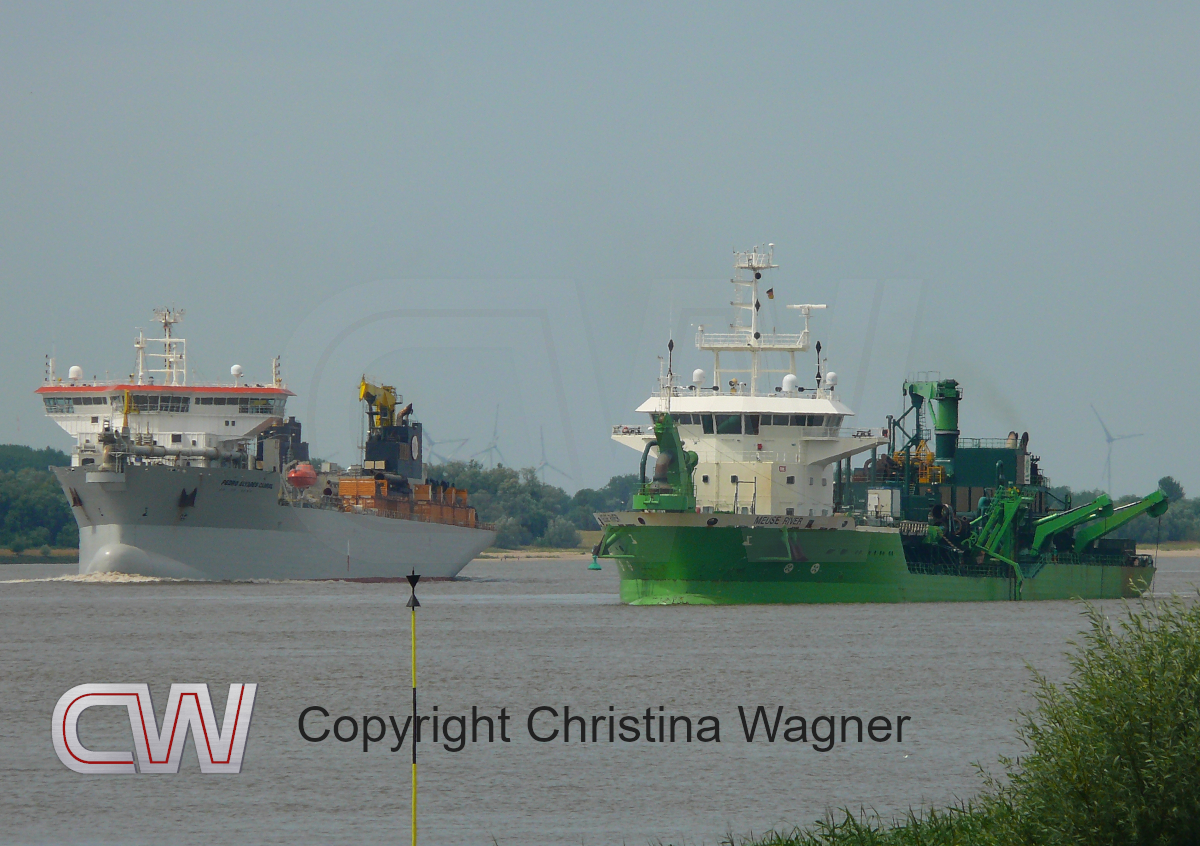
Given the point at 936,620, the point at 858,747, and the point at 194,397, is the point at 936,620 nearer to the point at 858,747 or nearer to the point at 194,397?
the point at 858,747

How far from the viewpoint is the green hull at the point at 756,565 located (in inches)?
1960

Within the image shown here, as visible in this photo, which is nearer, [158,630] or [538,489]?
[158,630]

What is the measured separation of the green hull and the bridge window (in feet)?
13.0

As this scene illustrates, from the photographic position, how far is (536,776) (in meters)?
23.6

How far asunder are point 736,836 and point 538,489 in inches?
5964

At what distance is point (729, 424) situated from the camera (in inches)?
2053

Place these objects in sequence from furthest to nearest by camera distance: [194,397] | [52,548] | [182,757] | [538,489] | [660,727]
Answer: [538,489]
[52,548]
[194,397]
[660,727]
[182,757]

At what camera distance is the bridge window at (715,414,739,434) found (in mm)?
52062

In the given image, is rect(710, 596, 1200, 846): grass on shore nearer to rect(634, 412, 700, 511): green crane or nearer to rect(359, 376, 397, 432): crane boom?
rect(634, 412, 700, 511): green crane

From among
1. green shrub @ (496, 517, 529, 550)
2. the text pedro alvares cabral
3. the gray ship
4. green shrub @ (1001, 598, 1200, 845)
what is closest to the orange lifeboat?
the gray ship

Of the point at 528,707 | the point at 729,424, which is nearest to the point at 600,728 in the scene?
the point at 528,707

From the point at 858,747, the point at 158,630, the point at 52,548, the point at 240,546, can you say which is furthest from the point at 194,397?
the point at 858,747

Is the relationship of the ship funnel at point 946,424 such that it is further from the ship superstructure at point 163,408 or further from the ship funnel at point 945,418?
the ship superstructure at point 163,408

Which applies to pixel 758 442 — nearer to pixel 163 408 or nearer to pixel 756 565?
pixel 756 565
